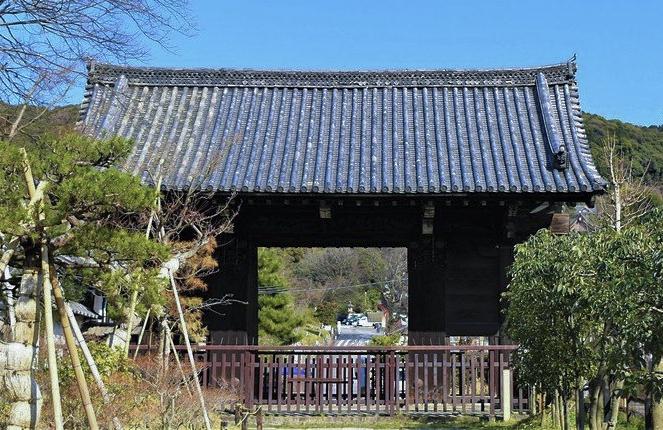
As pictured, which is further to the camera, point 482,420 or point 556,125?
point 556,125

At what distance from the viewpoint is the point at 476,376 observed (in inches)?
478

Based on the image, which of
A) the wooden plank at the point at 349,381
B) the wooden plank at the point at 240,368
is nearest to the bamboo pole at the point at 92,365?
the wooden plank at the point at 240,368

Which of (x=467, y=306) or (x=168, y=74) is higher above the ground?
(x=168, y=74)

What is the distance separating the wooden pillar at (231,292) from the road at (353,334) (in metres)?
32.3

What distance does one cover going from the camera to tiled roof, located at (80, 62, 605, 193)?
Answer: 1248 cm

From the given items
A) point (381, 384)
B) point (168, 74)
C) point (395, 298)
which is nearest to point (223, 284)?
point (381, 384)

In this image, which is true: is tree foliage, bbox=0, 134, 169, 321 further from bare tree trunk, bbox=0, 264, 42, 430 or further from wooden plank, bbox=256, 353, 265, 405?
wooden plank, bbox=256, 353, 265, 405

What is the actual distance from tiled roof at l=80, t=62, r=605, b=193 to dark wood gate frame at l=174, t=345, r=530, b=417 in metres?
2.47

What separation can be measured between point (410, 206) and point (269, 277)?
1386cm

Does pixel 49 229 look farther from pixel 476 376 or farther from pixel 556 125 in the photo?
pixel 556 125

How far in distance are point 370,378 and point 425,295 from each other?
1638mm

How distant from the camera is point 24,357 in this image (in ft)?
18.4

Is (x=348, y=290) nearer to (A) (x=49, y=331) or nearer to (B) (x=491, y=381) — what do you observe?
(B) (x=491, y=381)

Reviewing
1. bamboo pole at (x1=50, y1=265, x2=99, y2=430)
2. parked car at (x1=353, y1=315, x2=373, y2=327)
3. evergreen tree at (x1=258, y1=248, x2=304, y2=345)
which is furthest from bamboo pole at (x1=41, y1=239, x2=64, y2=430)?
parked car at (x1=353, y1=315, x2=373, y2=327)
